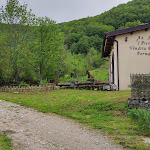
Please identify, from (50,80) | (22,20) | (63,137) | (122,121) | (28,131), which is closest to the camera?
(63,137)

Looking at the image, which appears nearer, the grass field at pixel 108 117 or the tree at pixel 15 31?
the grass field at pixel 108 117

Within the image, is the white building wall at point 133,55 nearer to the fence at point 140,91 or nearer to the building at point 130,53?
the building at point 130,53

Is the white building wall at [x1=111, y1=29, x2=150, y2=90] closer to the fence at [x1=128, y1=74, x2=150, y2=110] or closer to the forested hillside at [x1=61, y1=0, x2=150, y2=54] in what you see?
the fence at [x1=128, y1=74, x2=150, y2=110]

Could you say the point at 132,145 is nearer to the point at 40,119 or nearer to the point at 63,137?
the point at 63,137

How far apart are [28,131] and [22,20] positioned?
23.7 metres

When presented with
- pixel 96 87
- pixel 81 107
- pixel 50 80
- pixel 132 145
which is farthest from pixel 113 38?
pixel 50 80

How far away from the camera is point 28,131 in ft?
23.4

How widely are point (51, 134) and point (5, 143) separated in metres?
1.70

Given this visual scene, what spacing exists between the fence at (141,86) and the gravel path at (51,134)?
348cm

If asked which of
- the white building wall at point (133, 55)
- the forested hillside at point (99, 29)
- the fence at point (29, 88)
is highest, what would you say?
the forested hillside at point (99, 29)

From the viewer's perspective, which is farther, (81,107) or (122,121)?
(81,107)

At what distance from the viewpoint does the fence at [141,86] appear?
9844mm

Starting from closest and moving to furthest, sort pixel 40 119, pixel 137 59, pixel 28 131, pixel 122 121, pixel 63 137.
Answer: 1. pixel 63 137
2. pixel 28 131
3. pixel 122 121
4. pixel 40 119
5. pixel 137 59

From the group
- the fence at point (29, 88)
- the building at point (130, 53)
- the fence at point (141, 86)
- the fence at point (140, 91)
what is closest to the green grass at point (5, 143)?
the fence at point (140, 91)
